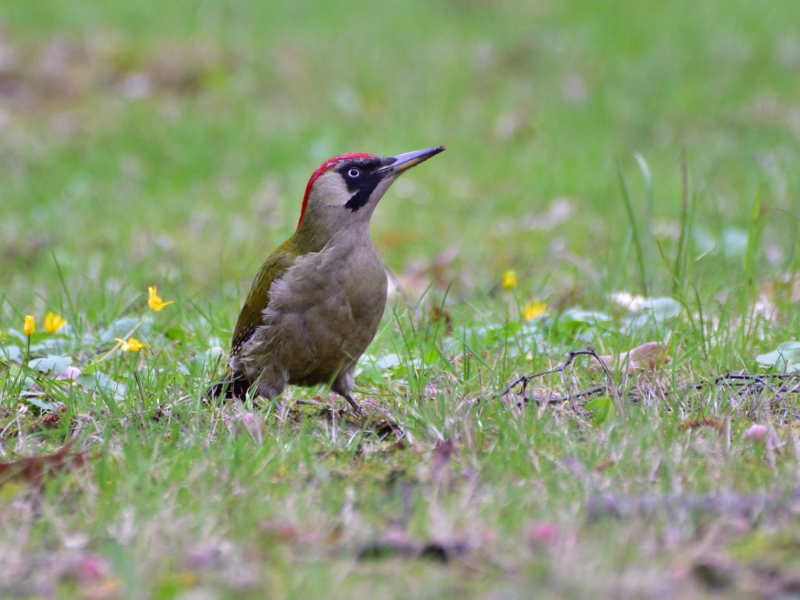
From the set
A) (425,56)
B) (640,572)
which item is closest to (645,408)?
(640,572)

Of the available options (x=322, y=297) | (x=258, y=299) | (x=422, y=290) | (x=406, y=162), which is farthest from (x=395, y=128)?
(x=322, y=297)

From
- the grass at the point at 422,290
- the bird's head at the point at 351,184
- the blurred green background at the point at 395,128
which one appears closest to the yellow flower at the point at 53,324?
the grass at the point at 422,290

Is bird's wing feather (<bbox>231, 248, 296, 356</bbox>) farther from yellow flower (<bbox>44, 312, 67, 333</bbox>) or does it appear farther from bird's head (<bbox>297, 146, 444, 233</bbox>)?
yellow flower (<bbox>44, 312, 67, 333</bbox>)

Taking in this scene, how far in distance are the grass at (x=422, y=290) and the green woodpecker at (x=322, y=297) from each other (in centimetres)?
A: 15

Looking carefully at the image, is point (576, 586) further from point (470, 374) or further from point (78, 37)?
point (78, 37)

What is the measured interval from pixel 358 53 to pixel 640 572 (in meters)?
8.04

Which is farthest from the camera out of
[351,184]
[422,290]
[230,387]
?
[422,290]

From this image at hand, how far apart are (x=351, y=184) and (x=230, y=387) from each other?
917 mm

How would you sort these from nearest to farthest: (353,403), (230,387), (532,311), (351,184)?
(353,403)
(230,387)
(351,184)
(532,311)

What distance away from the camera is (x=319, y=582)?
7.00ft

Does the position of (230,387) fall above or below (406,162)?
below

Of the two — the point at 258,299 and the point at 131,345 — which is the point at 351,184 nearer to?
the point at 258,299

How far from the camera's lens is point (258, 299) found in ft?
12.7

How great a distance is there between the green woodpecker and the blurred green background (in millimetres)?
886
